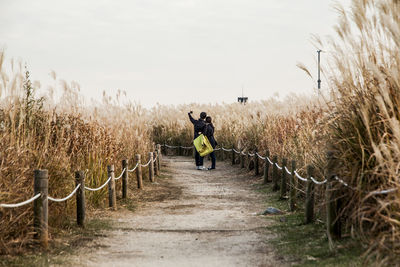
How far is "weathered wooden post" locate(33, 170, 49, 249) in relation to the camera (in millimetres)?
6254

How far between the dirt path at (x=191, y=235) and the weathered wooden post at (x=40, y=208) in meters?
0.48

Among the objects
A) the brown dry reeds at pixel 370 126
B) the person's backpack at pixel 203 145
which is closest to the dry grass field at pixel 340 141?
the brown dry reeds at pixel 370 126

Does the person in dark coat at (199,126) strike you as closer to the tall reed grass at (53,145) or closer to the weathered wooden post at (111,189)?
the tall reed grass at (53,145)

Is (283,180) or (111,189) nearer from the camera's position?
(111,189)

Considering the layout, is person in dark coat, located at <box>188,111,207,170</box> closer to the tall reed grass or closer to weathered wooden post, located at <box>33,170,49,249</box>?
the tall reed grass

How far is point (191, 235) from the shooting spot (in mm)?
7605

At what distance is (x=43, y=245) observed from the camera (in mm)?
6312

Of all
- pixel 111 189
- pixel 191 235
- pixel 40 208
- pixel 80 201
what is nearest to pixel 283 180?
pixel 111 189

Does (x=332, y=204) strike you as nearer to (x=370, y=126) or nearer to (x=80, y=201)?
(x=370, y=126)

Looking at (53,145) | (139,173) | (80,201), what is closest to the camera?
(80,201)

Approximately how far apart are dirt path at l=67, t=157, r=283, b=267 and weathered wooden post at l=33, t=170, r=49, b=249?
485 millimetres

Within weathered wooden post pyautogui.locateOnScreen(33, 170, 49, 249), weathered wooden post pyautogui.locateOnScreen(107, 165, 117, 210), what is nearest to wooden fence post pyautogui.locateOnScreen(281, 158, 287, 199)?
weathered wooden post pyautogui.locateOnScreen(107, 165, 117, 210)

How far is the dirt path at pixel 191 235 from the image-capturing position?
6.20 m

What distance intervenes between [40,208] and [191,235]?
7.37 ft
